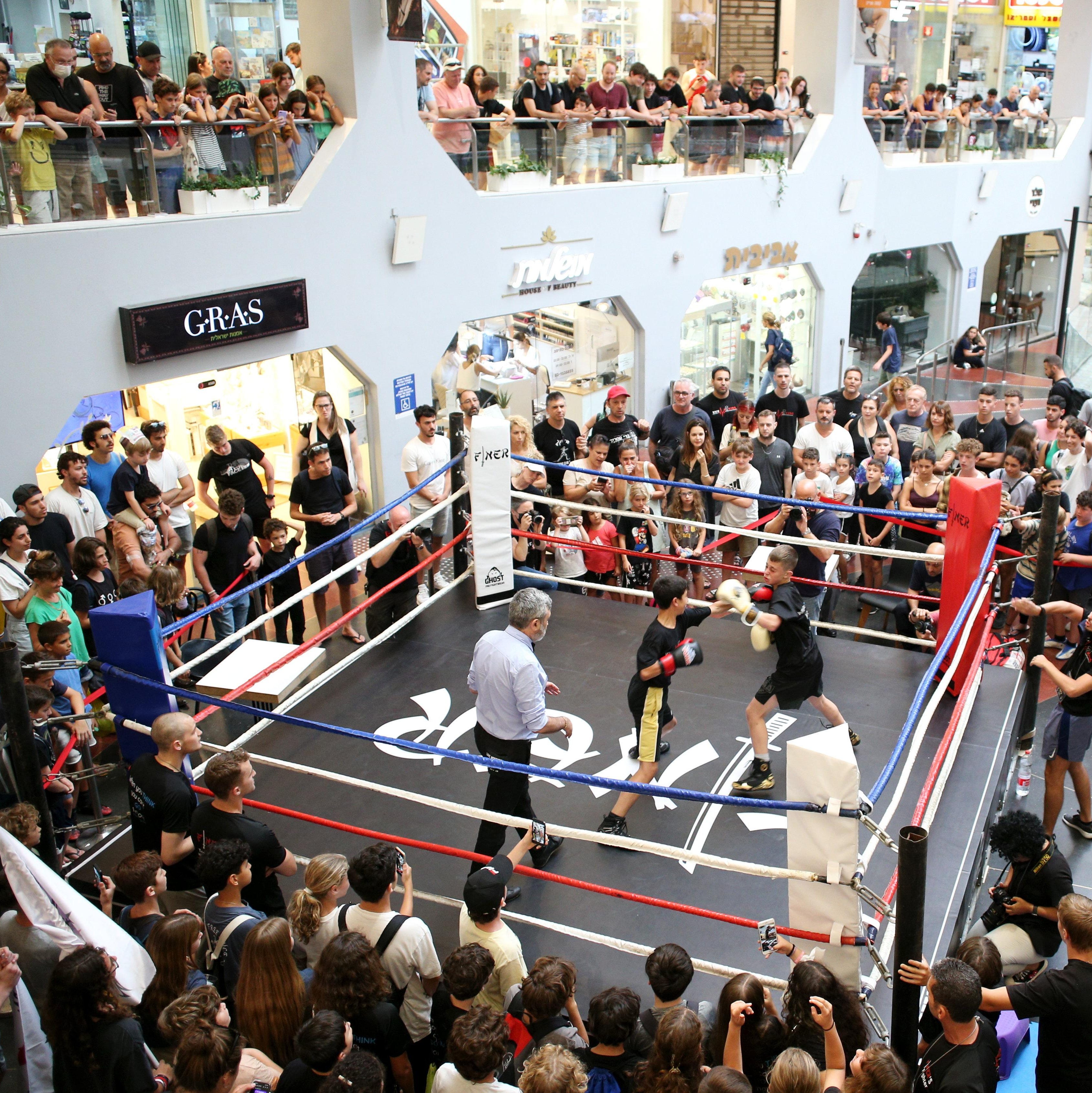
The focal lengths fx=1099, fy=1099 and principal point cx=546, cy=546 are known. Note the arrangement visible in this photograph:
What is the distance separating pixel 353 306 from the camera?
370 inches

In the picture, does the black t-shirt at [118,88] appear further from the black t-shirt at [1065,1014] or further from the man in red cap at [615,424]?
the black t-shirt at [1065,1014]

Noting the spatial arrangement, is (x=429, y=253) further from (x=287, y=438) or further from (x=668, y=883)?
(x=668, y=883)

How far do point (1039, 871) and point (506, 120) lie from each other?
8142mm

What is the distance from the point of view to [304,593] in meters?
5.65

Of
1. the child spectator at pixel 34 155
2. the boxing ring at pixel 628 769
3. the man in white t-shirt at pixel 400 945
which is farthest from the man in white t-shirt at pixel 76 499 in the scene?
the man in white t-shirt at pixel 400 945

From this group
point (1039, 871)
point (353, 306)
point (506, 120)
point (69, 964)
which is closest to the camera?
point (69, 964)

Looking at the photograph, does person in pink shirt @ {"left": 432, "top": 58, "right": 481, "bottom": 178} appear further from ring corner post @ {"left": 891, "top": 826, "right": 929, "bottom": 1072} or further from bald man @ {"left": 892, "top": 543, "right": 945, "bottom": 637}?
ring corner post @ {"left": 891, "top": 826, "right": 929, "bottom": 1072}

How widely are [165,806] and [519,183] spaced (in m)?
8.03

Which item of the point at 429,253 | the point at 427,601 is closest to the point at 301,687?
the point at 427,601

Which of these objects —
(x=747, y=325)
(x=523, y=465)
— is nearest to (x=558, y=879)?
(x=523, y=465)

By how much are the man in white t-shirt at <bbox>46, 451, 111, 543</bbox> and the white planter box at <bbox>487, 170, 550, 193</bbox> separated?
517 cm

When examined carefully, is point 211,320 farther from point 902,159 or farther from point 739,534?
point 902,159

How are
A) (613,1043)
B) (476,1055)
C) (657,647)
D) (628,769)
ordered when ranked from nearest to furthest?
1. (476,1055)
2. (613,1043)
3. (657,647)
4. (628,769)

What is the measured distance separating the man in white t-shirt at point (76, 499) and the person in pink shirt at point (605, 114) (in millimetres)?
6477
